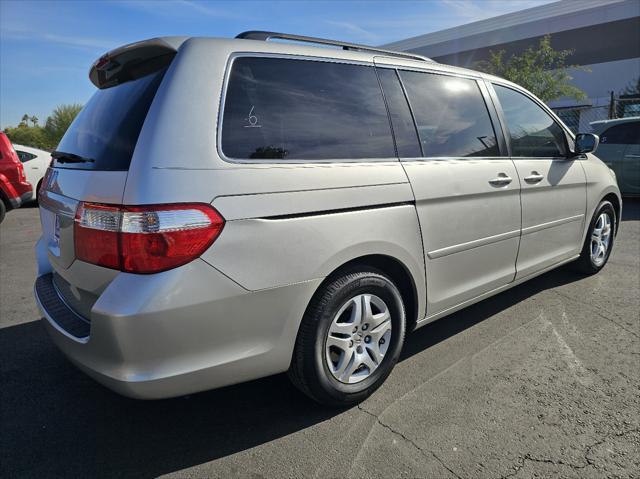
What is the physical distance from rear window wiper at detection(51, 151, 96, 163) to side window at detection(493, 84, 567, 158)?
2859 millimetres

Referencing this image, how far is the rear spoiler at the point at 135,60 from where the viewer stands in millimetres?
2213

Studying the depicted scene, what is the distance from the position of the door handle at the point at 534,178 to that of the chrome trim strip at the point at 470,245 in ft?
1.32

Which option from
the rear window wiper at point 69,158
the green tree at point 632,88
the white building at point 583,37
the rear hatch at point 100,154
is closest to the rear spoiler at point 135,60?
the rear hatch at point 100,154

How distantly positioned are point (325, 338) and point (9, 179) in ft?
26.0

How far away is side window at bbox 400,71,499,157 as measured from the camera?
2.96m

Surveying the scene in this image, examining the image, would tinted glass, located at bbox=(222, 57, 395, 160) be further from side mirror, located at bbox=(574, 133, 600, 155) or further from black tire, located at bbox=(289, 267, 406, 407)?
side mirror, located at bbox=(574, 133, 600, 155)

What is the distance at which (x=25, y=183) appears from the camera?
27.5 feet

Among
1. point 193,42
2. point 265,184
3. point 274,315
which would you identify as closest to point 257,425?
point 274,315

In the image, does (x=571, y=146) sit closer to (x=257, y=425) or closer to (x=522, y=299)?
(x=522, y=299)

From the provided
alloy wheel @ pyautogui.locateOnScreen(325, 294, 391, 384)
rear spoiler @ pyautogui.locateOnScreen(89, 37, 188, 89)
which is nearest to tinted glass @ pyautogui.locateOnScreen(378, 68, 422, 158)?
alloy wheel @ pyautogui.locateOnScreen(325, 294, 391, 384)

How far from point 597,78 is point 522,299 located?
35233mm

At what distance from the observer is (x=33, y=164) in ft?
32.3

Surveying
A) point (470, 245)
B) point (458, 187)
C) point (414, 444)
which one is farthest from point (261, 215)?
point (470, 245)

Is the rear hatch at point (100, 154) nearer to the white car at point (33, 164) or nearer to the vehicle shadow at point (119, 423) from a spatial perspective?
the vehicle shadow at point (119, 423)
